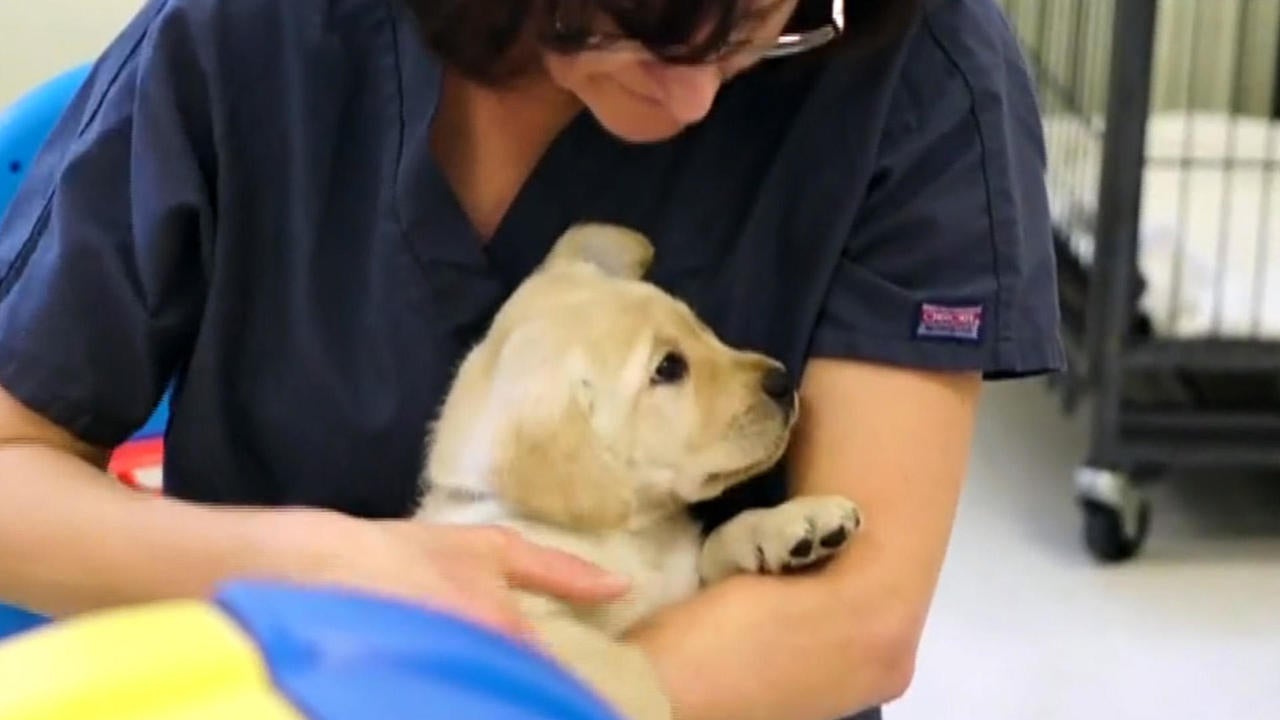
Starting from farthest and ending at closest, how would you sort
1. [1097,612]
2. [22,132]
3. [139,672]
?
[1097,612] < [22,132] < [139,672]

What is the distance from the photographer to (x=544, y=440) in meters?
0.94

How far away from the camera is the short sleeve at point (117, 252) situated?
90 cm

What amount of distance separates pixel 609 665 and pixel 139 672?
44cm

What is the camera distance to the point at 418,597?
0.73 meters

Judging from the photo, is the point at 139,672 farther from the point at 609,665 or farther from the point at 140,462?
the point at 140,462

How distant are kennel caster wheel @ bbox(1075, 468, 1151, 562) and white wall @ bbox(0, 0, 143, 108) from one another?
54.8 inches

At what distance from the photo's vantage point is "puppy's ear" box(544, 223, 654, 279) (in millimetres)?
945

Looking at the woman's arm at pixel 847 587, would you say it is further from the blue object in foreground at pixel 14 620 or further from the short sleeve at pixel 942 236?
the blue object in foreground at pixel 14 620

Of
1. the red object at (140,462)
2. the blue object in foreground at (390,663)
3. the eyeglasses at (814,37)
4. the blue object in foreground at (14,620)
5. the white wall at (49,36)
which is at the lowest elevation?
the white wall at (49,36)

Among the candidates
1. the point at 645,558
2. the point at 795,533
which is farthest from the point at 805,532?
the point at 645,558

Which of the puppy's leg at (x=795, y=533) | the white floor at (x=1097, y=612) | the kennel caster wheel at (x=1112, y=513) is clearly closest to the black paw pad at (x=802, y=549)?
the puppy's leg at (x=795, y=533)

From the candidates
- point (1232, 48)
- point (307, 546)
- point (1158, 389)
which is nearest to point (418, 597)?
point (307, 546)

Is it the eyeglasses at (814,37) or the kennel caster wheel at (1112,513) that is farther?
the kennel caster wheel at (1112,513)

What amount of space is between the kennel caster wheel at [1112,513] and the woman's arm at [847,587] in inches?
44.5
